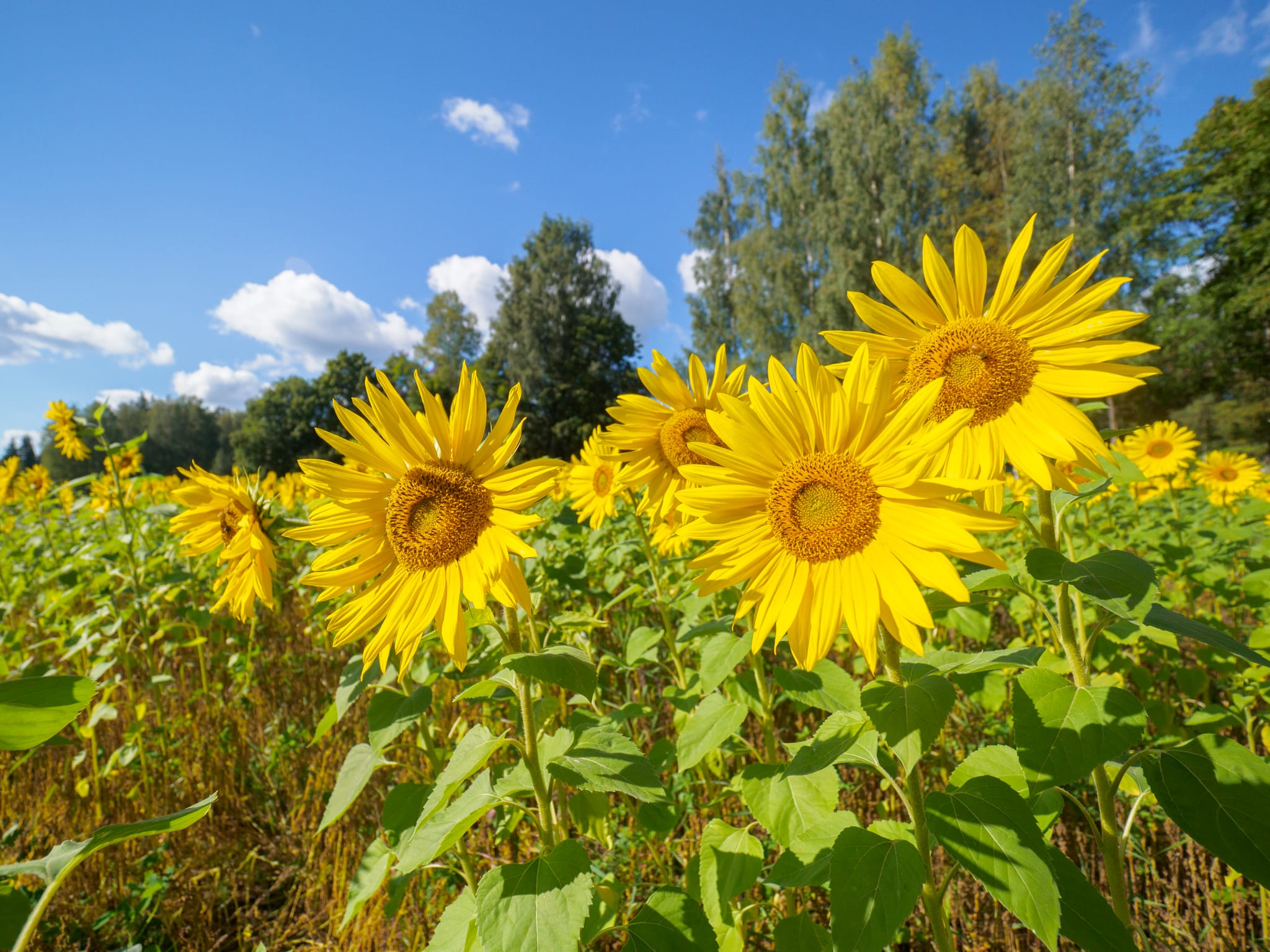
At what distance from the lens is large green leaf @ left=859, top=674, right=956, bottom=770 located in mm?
1026

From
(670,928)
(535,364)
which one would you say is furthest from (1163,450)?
(535,364)

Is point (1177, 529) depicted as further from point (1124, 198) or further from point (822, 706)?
point (1124, 198)

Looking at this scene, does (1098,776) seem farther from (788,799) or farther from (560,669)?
→ (560,669)

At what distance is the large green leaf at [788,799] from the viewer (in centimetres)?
148

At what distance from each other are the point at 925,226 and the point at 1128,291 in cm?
827

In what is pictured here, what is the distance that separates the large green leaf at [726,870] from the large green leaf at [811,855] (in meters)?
0.14

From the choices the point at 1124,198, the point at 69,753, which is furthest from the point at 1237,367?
the point at 69,753

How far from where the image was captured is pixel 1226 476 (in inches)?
188

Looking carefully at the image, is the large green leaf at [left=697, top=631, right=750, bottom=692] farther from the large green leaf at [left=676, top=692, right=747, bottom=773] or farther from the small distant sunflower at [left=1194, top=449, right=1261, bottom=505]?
the small distant sunflower at [left=1194, top=449, right=1261, bottom=505]

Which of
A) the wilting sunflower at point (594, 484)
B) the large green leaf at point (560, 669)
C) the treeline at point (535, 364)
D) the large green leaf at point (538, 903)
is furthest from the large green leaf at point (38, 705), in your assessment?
Result: the treeline at point (535, 364)

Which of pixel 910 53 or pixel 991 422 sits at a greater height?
pixel 910 53

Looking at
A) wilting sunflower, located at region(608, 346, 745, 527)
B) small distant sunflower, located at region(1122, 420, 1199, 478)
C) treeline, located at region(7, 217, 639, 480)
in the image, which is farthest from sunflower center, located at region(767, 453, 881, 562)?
treeline, located at region(7, 217, 639, 480)

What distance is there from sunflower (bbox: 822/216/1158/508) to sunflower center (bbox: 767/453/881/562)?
16cm

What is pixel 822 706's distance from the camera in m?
1.49
